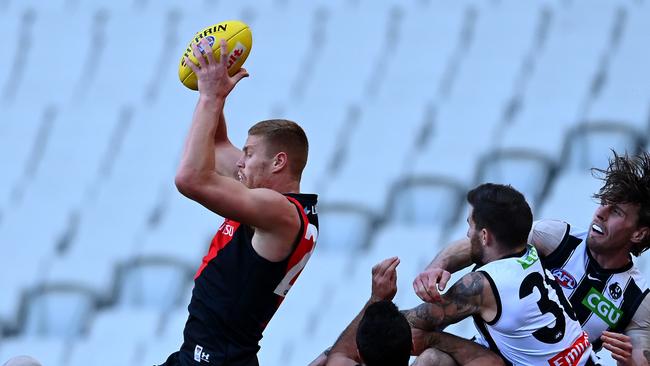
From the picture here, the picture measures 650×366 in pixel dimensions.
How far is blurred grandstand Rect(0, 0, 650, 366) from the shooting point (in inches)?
406

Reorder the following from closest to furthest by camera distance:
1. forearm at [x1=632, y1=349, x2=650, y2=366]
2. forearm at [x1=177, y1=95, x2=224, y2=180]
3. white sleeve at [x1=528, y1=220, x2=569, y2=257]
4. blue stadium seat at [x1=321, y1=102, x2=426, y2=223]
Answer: forearm at [x1=177, y1=95, x2=224, y2=180] → forearm at [x1=632, y1=349, x2=650, y2=366] → white sleeve at [x1=528, y1=220, x2=569, y2=257] → blue stadium seat at [x1=321, y1=102, x2=426, y2=223]

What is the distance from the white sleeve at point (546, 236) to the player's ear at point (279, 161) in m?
1.36

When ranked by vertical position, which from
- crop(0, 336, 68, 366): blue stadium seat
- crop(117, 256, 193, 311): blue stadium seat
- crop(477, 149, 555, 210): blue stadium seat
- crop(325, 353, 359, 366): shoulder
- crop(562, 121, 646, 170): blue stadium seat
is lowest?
crop(0, 336, 68, 366): blue stadium seat

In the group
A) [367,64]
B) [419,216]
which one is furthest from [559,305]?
[367,64]

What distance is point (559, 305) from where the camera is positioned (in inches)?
201

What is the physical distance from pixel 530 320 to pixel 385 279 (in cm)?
66

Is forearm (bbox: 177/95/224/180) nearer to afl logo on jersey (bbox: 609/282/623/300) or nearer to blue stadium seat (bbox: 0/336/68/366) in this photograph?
afl logo on jersey (bbox: 609/282/623/300)

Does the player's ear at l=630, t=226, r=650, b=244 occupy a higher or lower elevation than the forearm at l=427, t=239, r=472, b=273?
higher

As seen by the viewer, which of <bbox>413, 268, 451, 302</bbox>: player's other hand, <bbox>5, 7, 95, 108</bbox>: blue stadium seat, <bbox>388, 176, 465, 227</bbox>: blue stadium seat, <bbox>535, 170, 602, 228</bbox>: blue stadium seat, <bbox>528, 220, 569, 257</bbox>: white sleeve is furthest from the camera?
<bbox>5, 7, 95, 108</bbox>: blue stadium seat

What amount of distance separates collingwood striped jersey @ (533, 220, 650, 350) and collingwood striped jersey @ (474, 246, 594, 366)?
356 millimetres

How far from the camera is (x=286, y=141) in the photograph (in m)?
5.04

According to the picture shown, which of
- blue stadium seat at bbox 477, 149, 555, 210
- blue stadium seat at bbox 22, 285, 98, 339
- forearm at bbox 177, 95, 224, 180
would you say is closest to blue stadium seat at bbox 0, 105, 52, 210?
blue stadium seat at bbox 22, 285, 98, 339

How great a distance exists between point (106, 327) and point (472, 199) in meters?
6.21

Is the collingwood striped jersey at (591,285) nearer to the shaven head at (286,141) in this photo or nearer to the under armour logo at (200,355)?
the shaven head at (286,141)
